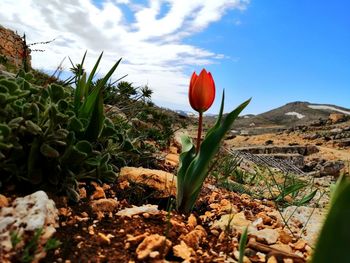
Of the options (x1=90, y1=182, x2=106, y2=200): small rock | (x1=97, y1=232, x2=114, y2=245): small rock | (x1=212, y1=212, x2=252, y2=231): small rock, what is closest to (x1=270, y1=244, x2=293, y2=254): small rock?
(x1=212, y1=212, x2=252, y2=231): small rock

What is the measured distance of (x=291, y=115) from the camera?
3069 cm

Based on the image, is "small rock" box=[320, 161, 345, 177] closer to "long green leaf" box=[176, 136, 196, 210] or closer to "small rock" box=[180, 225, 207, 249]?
"long green leaf" box=[176, 136, 196, 210]

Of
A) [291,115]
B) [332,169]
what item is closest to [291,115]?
[291,115]

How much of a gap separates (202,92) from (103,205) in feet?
2.53

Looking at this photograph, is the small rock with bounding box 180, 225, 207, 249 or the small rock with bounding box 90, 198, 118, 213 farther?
the small rock with bounding box 90, 198, 118, 213

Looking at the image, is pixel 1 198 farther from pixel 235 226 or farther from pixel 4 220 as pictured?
pixel 235 226

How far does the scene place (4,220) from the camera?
4.82 feet

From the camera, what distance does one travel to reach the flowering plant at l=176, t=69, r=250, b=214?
6.71ft

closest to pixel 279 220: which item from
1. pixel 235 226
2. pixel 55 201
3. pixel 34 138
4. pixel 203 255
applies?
pixel 235 226

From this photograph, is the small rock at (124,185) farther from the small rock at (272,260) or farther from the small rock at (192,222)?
the small rock at (272,260)

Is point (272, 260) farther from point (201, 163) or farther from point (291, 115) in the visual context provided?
point (291, 115)

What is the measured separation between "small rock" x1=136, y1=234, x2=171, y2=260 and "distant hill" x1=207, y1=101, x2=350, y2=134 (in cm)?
2525

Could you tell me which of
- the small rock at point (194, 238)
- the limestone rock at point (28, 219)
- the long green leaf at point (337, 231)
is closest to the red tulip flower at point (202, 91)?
the small rock at point (194, 238)

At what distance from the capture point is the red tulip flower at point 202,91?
2.15 meters
